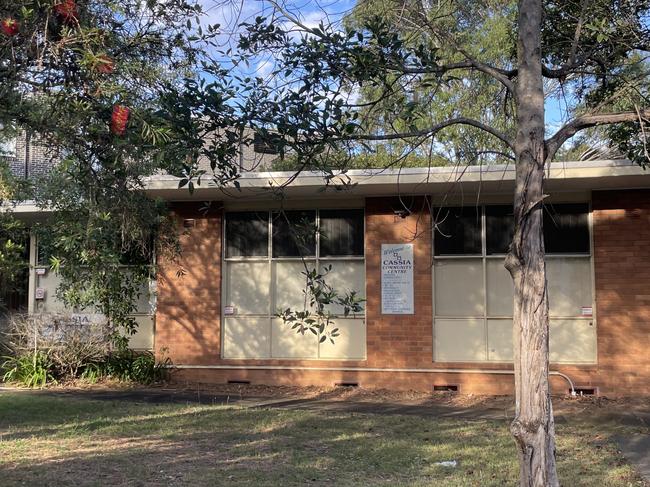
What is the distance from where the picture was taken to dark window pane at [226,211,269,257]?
12977mm

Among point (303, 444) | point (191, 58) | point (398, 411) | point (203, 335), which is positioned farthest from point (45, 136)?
point (203, 335)

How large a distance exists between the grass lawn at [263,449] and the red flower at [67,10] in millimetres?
4085

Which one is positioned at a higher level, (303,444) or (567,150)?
(567,150)

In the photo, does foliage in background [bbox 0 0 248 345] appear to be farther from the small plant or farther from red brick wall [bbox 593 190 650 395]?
red brick wall [bbox 593 190 650 395]

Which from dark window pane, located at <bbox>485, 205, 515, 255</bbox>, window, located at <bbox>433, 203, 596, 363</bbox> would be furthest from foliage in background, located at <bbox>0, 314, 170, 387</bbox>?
dark window pane, located at <bbox>485, 205, 515, 255</bbox>

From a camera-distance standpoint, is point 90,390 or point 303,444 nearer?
point 303,444

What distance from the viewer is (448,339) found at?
476 inches

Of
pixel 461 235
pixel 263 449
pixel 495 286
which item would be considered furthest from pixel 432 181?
pixel 263 449

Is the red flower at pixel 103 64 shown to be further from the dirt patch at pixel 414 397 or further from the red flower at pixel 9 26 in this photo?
the dirt patch at pixel 414 397

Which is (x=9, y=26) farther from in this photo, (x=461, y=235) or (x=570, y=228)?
(x=570, y=228)

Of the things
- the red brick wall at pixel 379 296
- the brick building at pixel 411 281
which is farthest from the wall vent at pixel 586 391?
A: the red brick wall at pixel 379 296

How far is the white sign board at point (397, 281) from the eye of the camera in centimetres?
1215

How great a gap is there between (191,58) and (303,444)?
457cm

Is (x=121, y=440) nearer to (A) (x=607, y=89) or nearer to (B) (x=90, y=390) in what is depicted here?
(B) (x=90, y=390)
